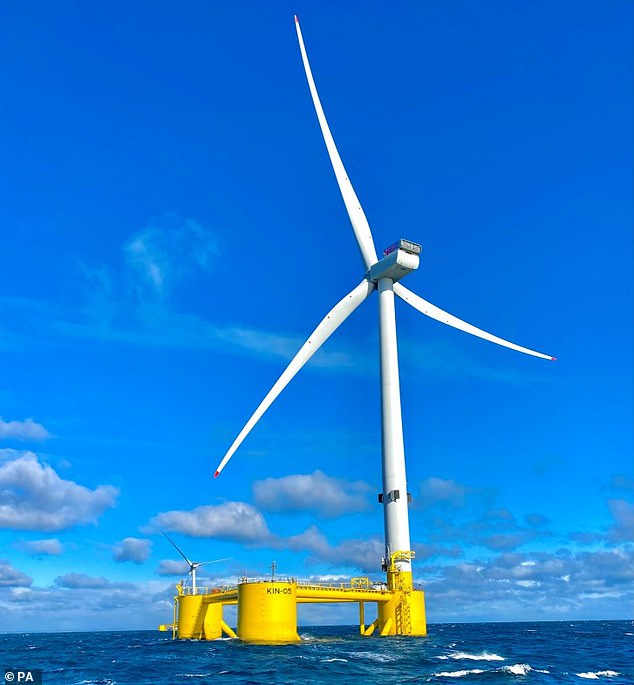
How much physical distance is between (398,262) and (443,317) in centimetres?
1236

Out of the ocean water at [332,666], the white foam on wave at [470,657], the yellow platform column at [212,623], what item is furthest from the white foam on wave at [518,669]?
the yellow platform column at [212,623]

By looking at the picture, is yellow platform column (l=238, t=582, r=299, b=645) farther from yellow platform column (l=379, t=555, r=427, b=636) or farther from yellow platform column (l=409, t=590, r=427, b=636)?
yellow platform column (l=409, t=590, r=427, b=636)

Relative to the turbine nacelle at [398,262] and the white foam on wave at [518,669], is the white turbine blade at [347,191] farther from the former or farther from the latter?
the white foam on wave at [518,669]

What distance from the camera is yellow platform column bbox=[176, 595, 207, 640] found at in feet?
305

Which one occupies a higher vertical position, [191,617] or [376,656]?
[191,617]

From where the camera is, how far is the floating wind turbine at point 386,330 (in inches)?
3521

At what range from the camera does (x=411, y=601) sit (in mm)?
85938

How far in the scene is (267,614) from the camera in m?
73.2

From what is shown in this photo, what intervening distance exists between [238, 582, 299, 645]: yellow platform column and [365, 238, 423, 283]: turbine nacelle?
158ft

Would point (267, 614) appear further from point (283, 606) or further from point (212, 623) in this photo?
point (212, 623)

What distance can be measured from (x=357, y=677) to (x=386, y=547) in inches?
1466

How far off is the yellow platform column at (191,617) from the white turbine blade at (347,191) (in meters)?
54.9

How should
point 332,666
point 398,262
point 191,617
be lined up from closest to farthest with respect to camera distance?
point 332,666 < point 191,617 < point 398,262

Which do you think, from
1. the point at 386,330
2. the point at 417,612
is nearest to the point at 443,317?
the point at 386,330
